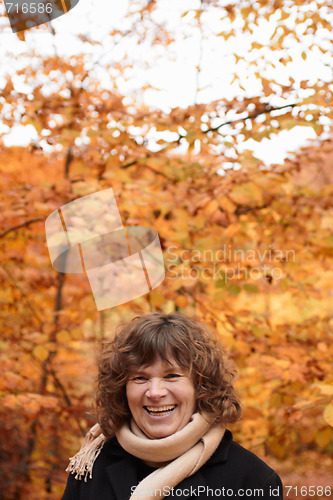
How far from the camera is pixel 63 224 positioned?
12.9 feet

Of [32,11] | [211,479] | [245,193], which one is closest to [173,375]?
[211,479]

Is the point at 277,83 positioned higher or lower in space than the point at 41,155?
higher

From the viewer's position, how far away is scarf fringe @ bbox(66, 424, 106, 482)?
2027 mm

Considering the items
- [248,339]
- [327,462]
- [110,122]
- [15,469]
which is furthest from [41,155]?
[327,462]

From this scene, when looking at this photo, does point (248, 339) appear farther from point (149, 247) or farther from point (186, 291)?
point (149, 247)

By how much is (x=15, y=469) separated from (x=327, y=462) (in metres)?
3.48

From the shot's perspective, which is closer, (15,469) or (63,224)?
(63,224)

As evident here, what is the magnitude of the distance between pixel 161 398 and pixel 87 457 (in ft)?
1.74

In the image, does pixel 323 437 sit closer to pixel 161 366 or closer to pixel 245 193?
pixel 245 193

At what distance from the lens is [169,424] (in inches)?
71.1

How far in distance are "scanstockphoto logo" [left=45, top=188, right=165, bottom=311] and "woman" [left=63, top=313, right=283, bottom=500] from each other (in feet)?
6.30

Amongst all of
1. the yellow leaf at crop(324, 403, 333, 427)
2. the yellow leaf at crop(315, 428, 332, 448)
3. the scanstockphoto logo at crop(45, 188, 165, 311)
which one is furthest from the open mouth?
the scanstockphoto logo at crop(45, 188, 165, 311)

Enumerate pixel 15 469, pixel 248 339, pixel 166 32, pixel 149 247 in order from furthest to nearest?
pixel 15 469
pixel 166 32
pixel 149 247
pixel 248 339

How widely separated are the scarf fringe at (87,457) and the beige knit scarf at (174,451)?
9.5 inches
